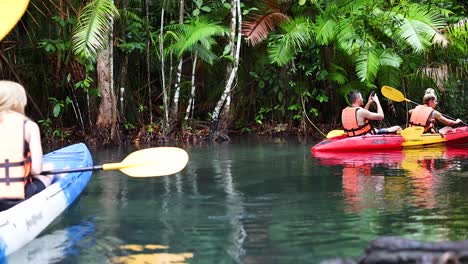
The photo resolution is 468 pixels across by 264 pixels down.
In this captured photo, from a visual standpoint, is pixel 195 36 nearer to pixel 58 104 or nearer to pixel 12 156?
pixel 58 104

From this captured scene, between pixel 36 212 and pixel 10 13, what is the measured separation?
2957mm

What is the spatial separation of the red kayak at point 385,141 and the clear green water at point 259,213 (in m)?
0.99

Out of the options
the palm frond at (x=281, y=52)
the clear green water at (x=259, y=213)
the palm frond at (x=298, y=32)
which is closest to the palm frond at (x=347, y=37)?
the palm frond at (x=298, y=32)

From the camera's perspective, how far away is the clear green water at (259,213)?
12.4ft

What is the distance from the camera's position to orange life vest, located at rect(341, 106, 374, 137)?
8.96 metres

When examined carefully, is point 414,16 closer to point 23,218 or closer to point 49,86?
point 49,86

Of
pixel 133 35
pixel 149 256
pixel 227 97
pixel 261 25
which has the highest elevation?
pixel 261 25

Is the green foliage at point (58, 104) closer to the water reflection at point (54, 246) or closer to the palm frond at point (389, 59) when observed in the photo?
A: the palm frond at point (389, 59)

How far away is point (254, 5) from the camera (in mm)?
12555

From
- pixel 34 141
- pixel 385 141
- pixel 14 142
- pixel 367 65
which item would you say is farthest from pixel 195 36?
pixel 14 142

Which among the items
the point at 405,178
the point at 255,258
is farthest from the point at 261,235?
the point at 405,178

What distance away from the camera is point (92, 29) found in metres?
9.27

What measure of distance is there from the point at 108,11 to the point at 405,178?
518 cm

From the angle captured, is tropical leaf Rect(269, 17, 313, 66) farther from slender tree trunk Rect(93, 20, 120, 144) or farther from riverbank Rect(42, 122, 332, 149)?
slender tree trunk Rect(93, 20, 120, 144)
